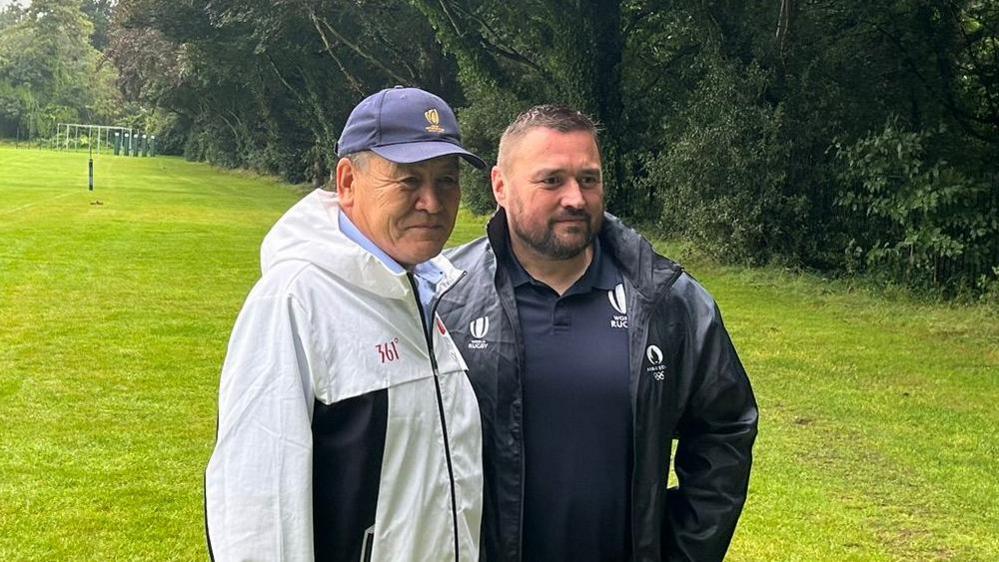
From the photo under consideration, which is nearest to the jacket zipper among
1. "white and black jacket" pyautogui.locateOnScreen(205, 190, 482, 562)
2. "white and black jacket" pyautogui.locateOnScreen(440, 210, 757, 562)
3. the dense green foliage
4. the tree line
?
"white and black jacket" pyautogui.locateOnScreen(205, 190, 482, 562)

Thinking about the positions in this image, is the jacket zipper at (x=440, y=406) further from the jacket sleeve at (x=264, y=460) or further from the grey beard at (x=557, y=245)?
the grey beard at (x=557, y=245)

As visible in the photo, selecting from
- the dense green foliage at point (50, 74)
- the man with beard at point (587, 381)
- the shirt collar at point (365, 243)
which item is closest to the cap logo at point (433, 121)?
the shirt collar at point (365, 243)

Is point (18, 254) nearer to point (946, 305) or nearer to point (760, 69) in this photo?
point (760, 69)

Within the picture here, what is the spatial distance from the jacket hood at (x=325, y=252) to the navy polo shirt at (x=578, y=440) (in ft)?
1.89

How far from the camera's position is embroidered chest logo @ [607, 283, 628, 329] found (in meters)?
2.52

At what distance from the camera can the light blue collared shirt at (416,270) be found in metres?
2.09

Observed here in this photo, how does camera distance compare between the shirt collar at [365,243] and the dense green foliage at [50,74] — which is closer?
the shirt collar at [365,243]

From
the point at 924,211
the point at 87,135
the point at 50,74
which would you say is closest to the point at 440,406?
the point at 924,211

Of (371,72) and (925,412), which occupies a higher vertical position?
(371,72)

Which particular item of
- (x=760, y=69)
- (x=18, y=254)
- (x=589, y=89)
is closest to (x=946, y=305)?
(x=760, y=69)

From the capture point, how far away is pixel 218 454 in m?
1.85

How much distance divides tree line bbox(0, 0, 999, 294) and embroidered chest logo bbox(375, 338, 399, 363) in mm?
12768

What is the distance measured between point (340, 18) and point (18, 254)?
18511 mm

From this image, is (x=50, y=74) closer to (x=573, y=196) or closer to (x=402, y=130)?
(x=573, y=196)
